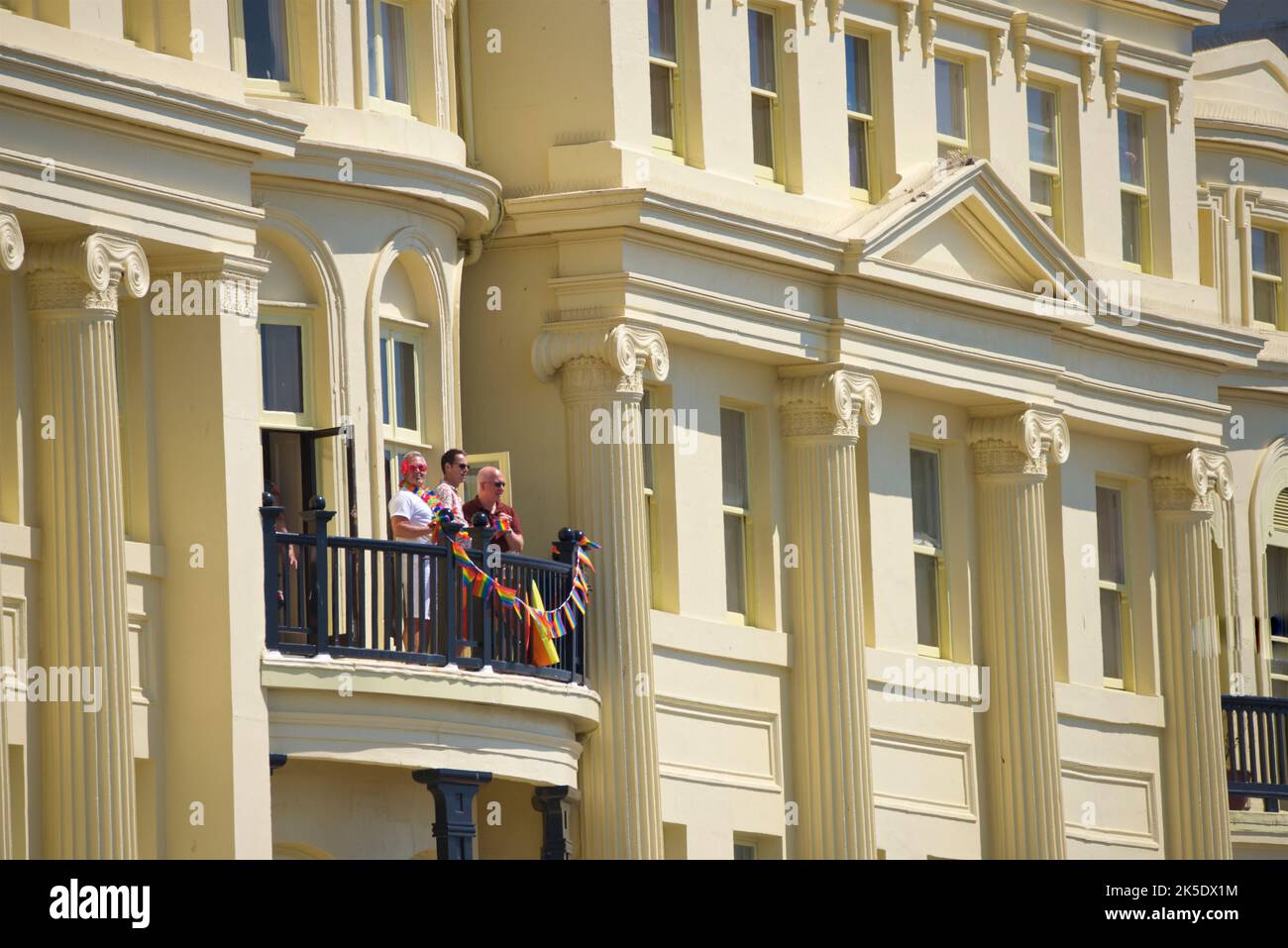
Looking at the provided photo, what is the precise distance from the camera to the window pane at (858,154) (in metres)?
38.5

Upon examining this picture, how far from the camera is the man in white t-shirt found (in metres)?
31.0

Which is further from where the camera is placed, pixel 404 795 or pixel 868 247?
pixel 868 247

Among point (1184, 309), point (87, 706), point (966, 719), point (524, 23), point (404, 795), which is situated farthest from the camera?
point (1184, 309)

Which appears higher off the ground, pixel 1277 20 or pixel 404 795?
pixel 1277 20

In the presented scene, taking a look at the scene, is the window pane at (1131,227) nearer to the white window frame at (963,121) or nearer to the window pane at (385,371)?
the white window frame at (963,121)

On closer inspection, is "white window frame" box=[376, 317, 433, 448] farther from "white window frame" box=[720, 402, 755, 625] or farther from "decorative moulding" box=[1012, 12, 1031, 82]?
"decorative moulding" box=[1012, 12, 1031, 82]

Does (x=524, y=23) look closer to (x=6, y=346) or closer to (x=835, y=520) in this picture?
(x=835, y=520)

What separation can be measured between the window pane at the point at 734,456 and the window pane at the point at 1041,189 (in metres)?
5.88

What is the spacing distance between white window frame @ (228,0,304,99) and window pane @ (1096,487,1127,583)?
12716mm

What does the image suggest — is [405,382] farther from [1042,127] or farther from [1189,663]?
[1189,663]

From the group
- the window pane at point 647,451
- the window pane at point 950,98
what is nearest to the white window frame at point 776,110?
the window pane at point 950,98

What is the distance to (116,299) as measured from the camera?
96.7 feet

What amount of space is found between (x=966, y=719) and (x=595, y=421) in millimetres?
6514

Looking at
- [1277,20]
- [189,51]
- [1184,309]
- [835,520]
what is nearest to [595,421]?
[835,520]
